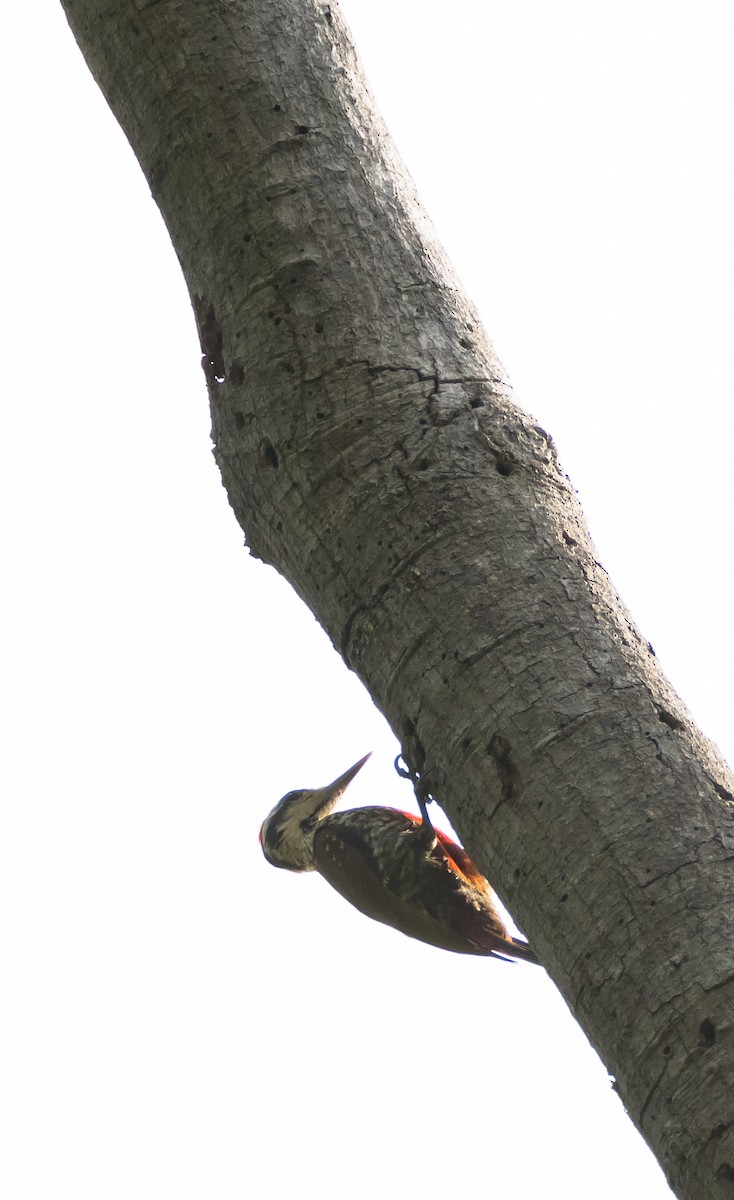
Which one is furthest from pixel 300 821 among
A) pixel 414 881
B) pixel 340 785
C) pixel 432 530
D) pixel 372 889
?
pixel 432 530

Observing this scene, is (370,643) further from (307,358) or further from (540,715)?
(307,358)

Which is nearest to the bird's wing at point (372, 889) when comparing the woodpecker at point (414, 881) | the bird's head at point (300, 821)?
the woodpecker at point (414, 881)

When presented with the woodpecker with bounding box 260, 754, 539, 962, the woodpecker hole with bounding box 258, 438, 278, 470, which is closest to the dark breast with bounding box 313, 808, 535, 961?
the woodpecker with bounding box 260, 754, 539, 962

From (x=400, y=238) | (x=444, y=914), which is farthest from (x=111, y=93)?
(x=444, y=914)

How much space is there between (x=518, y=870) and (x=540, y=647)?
432mm

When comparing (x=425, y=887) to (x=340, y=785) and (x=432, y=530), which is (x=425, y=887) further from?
(x=432, y=530)

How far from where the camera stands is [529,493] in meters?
2.57

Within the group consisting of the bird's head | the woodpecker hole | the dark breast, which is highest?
the bird's head

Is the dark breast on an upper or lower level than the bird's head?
lower

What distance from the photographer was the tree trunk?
197cm

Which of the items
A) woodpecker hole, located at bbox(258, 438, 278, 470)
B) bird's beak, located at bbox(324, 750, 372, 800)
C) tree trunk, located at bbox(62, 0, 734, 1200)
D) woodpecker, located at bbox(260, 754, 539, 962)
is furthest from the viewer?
bird's beak, located at bbox(324, 750, 372, 800)

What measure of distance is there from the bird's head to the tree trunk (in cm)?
313

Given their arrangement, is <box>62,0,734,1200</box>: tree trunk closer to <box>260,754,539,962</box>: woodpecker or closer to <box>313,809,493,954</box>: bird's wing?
<box>260,754,539,962</box>: woodpecker

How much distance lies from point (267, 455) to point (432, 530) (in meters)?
0.47
